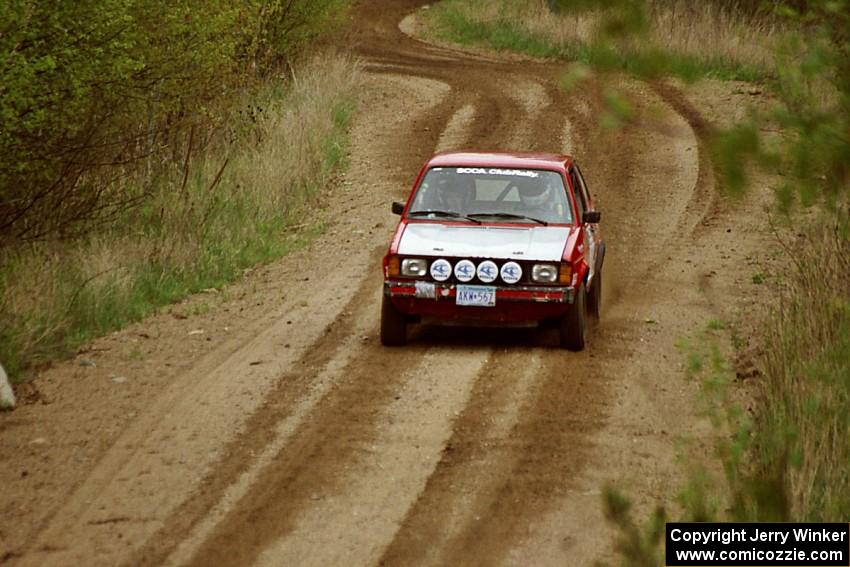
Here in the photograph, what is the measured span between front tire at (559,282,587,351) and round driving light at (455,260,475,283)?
85 cm

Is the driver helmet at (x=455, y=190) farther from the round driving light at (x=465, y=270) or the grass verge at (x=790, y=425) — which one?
the grass verge at (x=790, y=425)

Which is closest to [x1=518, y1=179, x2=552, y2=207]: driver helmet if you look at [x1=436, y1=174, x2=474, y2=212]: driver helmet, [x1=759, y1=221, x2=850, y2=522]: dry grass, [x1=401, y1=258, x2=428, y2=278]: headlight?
[x1=436, y1=174, x2=474, y2=212]: driver helmet

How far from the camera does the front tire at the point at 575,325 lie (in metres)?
11.8

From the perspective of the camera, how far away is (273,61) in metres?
26.3

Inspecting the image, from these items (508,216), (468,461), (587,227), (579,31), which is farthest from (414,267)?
(579,31)

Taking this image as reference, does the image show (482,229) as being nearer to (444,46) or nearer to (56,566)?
(56,566)

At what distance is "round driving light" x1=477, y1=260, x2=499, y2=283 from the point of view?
458 inches

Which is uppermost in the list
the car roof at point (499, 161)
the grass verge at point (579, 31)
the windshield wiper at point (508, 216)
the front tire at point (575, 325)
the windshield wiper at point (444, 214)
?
the car roof at point (499, 161)

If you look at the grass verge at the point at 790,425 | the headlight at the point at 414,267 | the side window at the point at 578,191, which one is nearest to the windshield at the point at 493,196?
the side window at the point at 578,191

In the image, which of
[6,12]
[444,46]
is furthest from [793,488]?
[444,46]

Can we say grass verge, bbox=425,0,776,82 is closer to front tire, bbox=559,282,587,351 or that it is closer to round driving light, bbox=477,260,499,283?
front tire, bbox=559,282,587,351

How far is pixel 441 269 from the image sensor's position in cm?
1171

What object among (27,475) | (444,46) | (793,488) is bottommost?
(444,46)

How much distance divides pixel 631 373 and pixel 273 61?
15.9m
